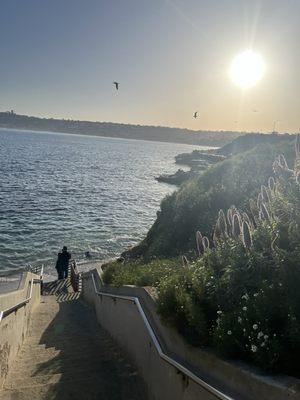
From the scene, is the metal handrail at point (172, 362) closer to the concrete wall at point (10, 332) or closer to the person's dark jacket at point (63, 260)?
the concrete wall at point (10, 332)

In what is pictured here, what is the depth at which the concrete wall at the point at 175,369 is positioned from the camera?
3703 mm

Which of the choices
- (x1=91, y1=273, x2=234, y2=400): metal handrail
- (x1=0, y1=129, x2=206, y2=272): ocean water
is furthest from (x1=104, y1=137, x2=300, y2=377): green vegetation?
(x1=0, y1=129, x2=206, y2=272): ocean water

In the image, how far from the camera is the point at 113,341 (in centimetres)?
918

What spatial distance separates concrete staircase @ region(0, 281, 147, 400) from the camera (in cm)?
630

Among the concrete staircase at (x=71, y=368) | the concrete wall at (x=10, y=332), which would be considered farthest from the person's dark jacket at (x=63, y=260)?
the concrete wall at (x=10, y=332)

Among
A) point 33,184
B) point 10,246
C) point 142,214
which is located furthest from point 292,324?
point 33,184

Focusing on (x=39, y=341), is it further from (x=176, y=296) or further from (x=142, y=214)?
(x=142, y=214)

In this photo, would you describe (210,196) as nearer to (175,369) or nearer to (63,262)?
(63,262)

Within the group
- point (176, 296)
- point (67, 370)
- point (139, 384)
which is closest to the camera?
point (176, 296)

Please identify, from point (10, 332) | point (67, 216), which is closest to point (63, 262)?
point (10, 332)

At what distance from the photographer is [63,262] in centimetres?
2169

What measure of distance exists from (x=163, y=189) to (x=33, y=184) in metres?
19.9

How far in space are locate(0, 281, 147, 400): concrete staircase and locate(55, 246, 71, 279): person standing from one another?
9007mm

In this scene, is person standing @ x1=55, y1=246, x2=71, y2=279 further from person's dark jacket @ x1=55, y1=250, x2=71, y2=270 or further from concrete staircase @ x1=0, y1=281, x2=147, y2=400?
concrete staircase @ x1=0, y1=281, x2=147, y2=400
